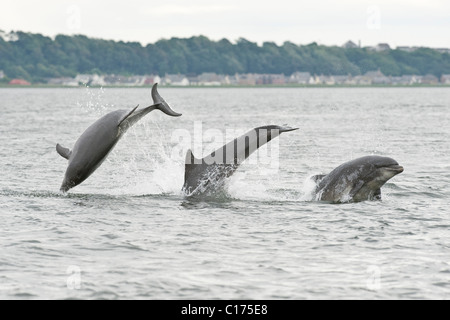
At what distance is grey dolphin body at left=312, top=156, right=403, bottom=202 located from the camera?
20.0 meters

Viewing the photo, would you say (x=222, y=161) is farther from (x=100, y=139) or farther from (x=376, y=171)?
(x=376, y=171)

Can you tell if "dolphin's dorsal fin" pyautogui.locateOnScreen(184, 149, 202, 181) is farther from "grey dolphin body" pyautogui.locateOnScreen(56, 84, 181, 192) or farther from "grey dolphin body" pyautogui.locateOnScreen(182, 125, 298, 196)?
"grey dolphin body" pyautogui.locateOnScreen(56, 84, 181, 192)

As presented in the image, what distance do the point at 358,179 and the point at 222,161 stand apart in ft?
11.4

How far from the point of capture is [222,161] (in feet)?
67.7

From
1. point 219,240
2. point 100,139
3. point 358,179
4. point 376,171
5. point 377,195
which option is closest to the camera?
point 219,240

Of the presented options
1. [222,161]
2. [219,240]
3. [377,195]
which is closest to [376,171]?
[377,195]

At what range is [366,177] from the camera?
20.2 m

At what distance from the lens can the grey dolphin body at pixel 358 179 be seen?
65.6 ft

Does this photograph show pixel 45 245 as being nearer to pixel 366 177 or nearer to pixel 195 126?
pixel 366 177

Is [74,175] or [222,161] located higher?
[222,161]

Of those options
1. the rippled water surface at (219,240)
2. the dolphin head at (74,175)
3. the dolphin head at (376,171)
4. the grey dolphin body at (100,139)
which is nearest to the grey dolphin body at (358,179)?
the dolphin head at (376,171)

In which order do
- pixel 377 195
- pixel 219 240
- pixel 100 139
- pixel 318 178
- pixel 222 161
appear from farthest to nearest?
1. pixel 318 178
2. pixel 377 195
3. pixel 222 161
4. pixel 100 139
5. pixel 219 240

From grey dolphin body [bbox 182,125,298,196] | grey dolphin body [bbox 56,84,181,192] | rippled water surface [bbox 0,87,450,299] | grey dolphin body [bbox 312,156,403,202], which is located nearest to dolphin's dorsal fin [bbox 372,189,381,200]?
grey dolphin body [bbox 312,156,403,202]

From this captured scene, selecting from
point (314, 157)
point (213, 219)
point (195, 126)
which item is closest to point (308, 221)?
point (213, 219)
